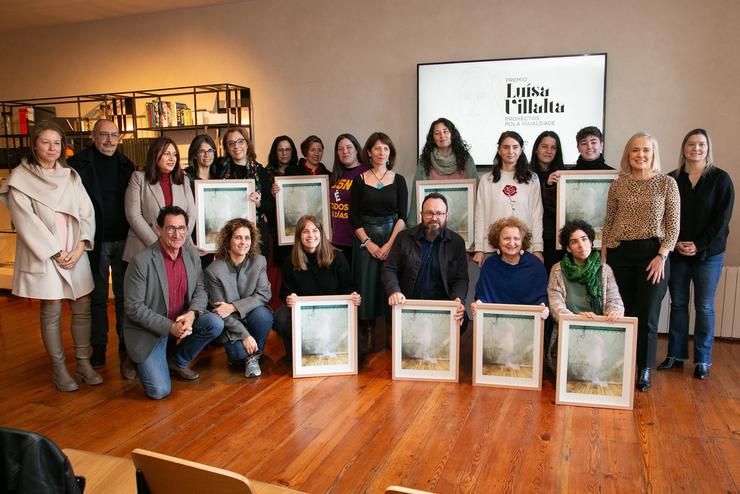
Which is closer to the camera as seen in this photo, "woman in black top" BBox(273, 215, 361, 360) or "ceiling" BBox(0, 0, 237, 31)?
"woman in black top" BBox(273, 215, 361, 360)

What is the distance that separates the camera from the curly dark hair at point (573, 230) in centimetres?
360

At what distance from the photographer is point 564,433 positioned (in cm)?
298

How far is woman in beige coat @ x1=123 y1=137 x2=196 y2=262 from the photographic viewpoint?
3891 millimetres

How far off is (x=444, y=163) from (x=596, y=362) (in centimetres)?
177

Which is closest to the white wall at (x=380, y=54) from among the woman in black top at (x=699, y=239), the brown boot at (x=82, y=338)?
the woman in black top at (x=699, y=239)

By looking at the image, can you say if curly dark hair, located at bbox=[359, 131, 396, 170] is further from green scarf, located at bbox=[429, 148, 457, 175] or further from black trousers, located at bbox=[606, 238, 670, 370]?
black trousers, located at bbox=[606, 238, 670, 370]

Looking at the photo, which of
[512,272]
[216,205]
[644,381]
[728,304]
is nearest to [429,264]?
[512,272]

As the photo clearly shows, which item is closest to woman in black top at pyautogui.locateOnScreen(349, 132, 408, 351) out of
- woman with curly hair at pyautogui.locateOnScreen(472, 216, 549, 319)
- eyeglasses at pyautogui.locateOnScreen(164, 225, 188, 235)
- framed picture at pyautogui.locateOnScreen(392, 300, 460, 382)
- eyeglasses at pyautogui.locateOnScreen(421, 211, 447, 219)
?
eyeglasses at pyautogui.locateOnScreen(421, 211, 447, 219)

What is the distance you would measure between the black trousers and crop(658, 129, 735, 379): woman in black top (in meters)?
0.25

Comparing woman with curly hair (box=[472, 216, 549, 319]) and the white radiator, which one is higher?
woman with curly hair (box=[472, 216, 549, 319])

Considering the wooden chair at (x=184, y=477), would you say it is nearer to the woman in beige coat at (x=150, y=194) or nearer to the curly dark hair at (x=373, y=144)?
the woman in beige coat at (x=150, y=194)

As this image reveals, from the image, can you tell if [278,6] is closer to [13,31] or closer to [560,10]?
[560,10]

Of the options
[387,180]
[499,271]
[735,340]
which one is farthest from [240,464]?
[735,340]

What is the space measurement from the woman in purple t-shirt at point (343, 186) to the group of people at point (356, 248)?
0.8 inches
